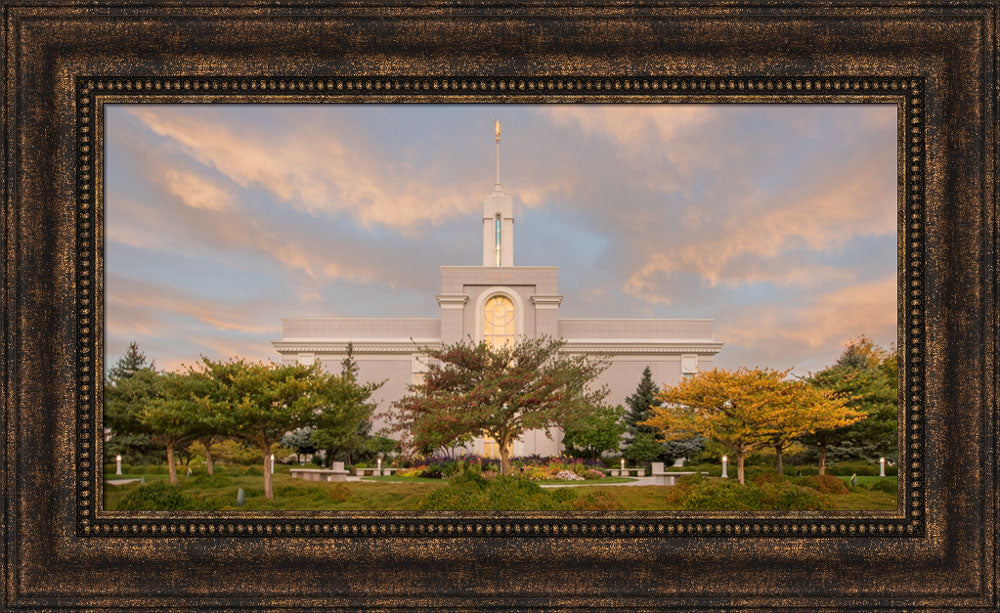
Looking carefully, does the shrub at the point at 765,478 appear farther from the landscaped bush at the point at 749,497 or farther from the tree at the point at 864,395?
the tree at the point at 864,395

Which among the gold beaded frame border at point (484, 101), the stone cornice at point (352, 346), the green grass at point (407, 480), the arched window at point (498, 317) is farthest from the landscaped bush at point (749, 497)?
the arched window at point (498, 317)

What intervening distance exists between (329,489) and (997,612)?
5686 millimetres

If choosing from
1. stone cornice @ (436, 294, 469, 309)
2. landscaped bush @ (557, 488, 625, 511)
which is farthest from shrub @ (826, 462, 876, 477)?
stone cornice @ (436, 294, 469, 309)

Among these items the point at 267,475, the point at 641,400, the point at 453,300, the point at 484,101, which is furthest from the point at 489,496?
the point at 641,400

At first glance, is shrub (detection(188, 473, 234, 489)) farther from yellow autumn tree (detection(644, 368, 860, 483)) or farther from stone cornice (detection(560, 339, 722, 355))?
stone cornice (detection(560, 339, 722, 355))

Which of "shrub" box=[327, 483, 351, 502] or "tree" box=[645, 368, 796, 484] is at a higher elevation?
"tree" box=[645, 368, 796, 484]

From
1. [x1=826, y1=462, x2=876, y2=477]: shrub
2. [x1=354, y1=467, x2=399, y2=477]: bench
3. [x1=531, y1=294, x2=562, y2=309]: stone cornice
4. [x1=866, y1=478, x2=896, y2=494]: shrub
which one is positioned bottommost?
[x1=354, y1=467, x2=399, y2=477]: bench

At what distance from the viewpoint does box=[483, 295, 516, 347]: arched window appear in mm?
17578

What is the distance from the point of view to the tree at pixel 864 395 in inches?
205

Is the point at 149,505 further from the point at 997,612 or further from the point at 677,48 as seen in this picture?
the point at 997,612

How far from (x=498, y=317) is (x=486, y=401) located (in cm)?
852

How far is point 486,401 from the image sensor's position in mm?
10242

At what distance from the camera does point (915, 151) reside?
4742 mm

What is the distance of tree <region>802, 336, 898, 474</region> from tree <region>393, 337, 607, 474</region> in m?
4.77
